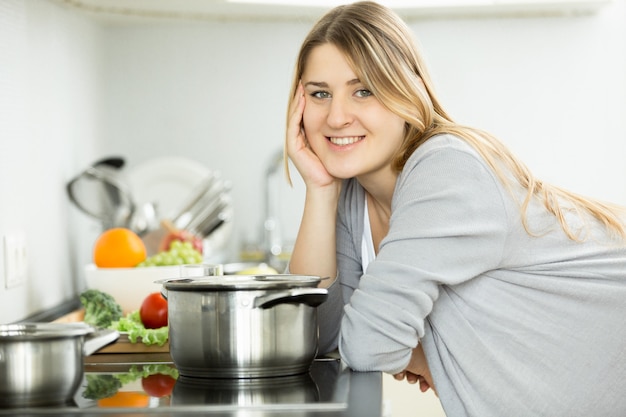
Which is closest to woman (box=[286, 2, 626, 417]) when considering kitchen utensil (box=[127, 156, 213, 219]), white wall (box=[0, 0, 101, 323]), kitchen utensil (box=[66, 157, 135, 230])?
white wall (box=[0, 0, 101, 323])

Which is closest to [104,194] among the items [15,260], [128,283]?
[128,283]

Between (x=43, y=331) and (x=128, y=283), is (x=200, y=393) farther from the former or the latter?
(x=128, y=283)

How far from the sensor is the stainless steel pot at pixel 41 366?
3.72ft

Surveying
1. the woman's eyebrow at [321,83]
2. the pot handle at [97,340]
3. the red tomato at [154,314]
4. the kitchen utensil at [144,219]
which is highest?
the woman's eyebrow at [321,83]

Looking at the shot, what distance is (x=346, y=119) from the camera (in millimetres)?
1659

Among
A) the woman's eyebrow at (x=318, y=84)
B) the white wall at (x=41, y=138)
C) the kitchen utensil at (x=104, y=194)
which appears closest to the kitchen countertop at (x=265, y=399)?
the woman's eyebrow at (x=318, y=84)

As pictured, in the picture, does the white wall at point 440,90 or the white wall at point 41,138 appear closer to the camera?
the white wall at point 41,138

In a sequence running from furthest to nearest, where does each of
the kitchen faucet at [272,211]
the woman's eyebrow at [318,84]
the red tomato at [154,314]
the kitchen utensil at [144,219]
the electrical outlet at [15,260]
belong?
1. the kitchen faucet at [272,211]
2. the kitchen utensil at [144,219]
3. the electrical outlet at [15,260]
4. the red tomato at [154,314]
5. the woman's eyebrow at [318,84]

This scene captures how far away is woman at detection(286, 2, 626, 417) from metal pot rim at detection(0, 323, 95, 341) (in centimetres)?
42

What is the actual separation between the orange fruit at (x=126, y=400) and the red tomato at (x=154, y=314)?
1.77 feet

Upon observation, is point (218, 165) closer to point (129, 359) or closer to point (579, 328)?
point (129, 359)

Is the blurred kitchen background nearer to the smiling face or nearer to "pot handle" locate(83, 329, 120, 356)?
the smiling face

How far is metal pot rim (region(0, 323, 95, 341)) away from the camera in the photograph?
1138mm

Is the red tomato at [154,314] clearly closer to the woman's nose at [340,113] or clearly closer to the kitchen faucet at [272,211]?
the woman's nose at [340,113]
